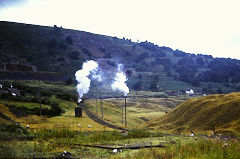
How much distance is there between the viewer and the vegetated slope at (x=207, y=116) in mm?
33156

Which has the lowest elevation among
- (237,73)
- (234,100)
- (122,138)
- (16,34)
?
(122,138)

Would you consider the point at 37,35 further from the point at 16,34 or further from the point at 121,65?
the point at 121,65

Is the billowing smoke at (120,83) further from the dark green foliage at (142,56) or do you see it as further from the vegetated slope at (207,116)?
the vegetated slope at (207,116)

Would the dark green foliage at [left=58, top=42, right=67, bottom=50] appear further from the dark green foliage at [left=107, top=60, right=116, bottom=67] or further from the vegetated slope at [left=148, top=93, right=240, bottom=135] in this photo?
the vegetated slope at [left=148, top=93, right=240, bottom=135]

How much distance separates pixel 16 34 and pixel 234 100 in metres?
129

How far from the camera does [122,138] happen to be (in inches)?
642

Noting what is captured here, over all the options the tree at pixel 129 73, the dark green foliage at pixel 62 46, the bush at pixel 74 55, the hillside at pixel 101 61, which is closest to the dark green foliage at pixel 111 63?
the hillside at pixel 101 61

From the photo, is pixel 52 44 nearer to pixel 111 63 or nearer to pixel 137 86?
pixel 111 63

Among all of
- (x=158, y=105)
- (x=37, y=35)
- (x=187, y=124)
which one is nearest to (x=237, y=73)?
(x=158, y=105)

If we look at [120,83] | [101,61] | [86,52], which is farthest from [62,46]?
[120,83]

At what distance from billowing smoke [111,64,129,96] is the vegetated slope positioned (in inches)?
1389

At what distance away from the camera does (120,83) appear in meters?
86.6

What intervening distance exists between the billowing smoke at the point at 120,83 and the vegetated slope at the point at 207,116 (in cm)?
3528

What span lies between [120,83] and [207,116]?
51680mm
